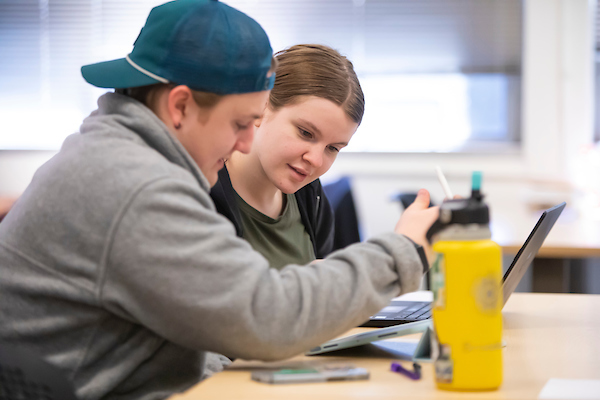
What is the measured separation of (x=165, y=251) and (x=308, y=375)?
24cm

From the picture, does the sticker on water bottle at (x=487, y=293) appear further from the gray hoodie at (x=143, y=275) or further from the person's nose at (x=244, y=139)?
the person's nose at (x=244, y=139)

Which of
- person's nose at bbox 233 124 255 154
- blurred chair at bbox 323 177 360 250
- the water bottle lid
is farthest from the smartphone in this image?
blurred chair at bbox 323 177 360 250

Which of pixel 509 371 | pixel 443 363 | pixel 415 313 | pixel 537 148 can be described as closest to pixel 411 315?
pixel 415 313

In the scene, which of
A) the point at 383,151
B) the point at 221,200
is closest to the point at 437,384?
the point at 221,200

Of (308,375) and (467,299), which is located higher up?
(467,299)

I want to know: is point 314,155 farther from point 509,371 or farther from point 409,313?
point 509,371

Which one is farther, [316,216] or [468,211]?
[316,216]

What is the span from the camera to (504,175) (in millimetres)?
3305

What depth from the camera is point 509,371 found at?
848 mm

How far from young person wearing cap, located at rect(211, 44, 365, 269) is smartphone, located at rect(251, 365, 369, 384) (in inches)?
20.6

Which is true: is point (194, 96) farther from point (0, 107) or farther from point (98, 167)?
point (0, 107)

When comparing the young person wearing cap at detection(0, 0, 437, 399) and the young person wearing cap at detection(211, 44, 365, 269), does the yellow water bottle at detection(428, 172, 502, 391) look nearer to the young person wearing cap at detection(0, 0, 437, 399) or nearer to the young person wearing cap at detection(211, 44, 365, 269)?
the young person wearing cap at detection(0, 0, 437, 399)

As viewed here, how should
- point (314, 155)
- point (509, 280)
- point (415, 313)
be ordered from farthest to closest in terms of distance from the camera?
point (314, 155) < point (415, 313) < point (509, 280)

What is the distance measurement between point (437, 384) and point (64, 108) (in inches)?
129
